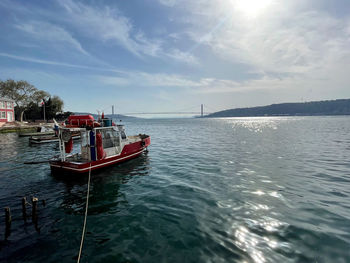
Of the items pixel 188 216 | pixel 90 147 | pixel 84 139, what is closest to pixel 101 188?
pixel 90 147

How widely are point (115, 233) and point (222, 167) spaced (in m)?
10.1

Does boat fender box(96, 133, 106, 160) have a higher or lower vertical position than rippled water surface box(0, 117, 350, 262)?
higher

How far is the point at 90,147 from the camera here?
1307cm

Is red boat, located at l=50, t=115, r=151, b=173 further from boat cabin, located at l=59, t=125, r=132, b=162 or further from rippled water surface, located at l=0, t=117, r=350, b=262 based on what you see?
rippled water surface, located at l=0, t=117, r=350, b=262

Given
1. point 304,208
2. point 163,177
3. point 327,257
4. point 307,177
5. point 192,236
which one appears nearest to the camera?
point 327,257

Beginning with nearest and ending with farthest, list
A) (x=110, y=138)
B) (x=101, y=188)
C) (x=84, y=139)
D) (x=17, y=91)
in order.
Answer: (x=101, y=188)
(x=84, y=139)
(x=110, y=138)
(x=17, y=91)

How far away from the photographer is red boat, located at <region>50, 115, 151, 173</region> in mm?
12539

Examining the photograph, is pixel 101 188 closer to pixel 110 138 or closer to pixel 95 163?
pixel 95 163

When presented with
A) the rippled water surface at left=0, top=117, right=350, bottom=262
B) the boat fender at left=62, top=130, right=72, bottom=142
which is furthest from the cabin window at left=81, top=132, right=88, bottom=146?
the rippled water surface at left=0, top=117, right=350, bottom=262

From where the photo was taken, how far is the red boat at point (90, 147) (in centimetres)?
1254

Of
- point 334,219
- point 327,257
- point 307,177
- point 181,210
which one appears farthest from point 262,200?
point 307,177

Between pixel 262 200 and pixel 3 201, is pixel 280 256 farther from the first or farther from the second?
pixel 3 201

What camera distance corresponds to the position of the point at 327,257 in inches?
205

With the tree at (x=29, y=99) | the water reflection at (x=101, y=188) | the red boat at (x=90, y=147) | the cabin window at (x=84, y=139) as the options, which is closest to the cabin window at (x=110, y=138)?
the red boat at (x=90, y=147)
